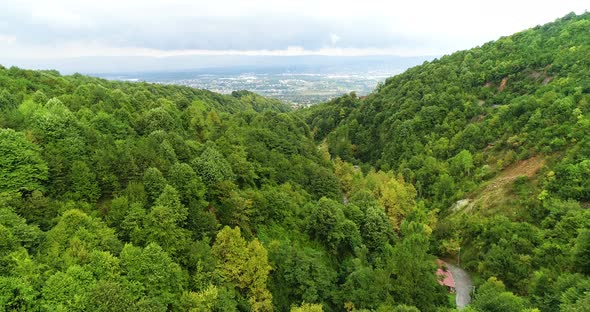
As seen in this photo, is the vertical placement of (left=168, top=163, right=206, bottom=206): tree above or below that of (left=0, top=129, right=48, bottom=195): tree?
below

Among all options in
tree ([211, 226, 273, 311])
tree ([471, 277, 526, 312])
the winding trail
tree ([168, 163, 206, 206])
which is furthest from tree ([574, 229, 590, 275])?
tree ([168, 163, 206, 206])

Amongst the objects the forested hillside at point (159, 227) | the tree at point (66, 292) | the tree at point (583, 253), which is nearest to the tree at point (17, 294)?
the forested hillside at point (159, 227)

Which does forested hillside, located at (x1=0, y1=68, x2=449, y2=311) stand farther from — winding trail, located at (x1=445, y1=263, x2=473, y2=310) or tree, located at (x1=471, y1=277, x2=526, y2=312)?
winding trail, located at (x1=445, y1=263, x2=473, y2=310)

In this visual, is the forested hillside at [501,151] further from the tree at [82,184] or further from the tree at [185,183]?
the tree at [82,184]

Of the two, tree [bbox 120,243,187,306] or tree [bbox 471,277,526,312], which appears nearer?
tree [bbox 120,243,187,306]

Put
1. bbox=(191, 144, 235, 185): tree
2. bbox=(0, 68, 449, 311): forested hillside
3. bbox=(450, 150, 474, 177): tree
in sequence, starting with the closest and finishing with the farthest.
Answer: bbox=(0, 68, 449, 311): forested hillside → bbox=(191, 144, 235, 185): tree → bbox=(450, 150, 474, 177): tree
